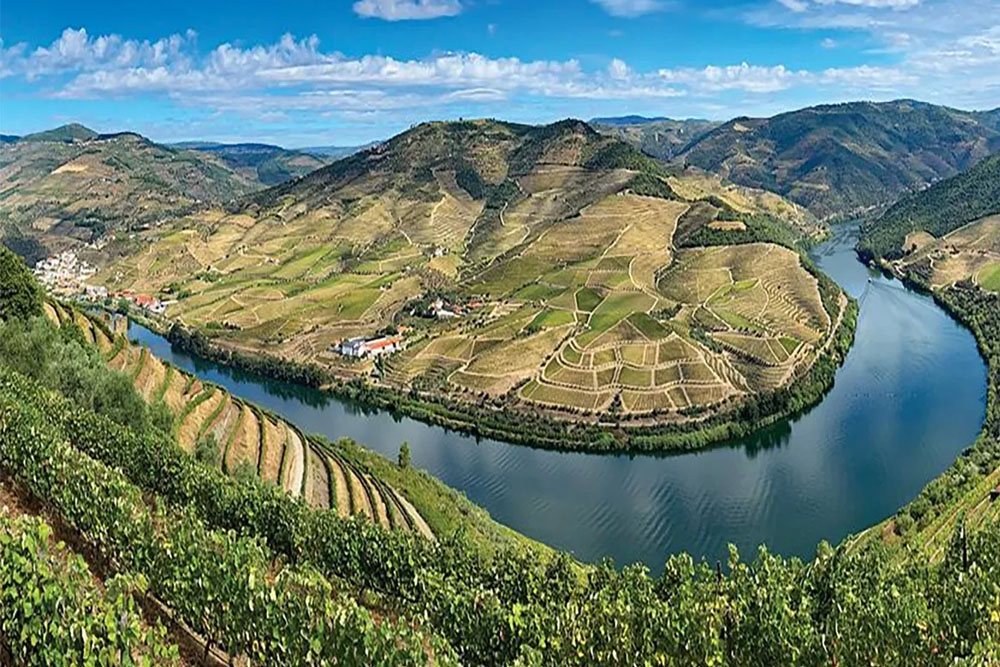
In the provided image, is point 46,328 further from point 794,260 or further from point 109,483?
point 794,260

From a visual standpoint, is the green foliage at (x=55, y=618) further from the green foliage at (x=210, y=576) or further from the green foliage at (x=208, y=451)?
the green foliage at (x=208, y=451)

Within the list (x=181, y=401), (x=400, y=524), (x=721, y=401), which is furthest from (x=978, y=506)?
(x=181, y=401)

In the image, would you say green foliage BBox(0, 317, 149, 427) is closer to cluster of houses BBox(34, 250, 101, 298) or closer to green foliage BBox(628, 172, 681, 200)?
cluster of houses BBox(34, 250, 101, 298)

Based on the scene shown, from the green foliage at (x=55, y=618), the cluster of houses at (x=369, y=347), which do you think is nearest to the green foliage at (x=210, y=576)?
the green foliage at (x=55, y=618)

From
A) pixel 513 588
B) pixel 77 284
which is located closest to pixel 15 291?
pixel 513 588

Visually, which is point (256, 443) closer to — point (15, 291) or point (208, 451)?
point (208, 451)

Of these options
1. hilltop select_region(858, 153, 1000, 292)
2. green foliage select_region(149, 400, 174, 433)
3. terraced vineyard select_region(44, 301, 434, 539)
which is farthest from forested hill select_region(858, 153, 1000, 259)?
green foliage select_region(149, 400, 174, 433)
